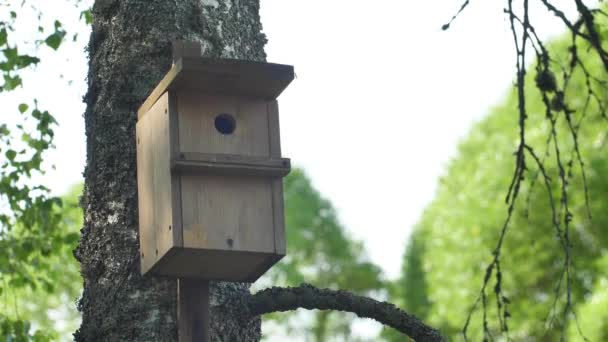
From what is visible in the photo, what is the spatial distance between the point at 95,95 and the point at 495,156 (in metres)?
24.2

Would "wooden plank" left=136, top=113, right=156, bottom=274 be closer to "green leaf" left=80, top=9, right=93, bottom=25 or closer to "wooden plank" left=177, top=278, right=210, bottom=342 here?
"wooden plank" left=177, top=278, right=210, bottom=342

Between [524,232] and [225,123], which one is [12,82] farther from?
[524,232]

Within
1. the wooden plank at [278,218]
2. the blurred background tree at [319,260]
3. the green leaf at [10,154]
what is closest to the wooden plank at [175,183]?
the wooden plank at [278,218]

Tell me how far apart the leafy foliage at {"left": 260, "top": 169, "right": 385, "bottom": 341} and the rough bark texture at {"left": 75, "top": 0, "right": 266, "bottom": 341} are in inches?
1166

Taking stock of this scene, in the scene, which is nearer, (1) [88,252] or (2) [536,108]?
(1) [88,252]

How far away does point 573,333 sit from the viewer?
23.7 metres

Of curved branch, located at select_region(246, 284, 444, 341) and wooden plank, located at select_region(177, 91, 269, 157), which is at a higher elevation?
wooden plank, located at select_region(177, 91, 269, 157)

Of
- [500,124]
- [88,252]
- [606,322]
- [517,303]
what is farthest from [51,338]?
[500,124]

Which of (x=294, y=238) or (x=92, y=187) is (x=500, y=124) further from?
(x=92, y=187)

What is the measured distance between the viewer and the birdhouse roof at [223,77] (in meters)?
3.99

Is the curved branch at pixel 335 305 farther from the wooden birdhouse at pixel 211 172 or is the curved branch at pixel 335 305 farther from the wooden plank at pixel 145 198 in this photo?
the wooden plank at pixel 145 198

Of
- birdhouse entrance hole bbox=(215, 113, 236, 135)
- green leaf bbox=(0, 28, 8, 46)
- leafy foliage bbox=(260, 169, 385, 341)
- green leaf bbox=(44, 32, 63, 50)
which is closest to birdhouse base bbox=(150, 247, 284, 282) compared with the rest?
birdhouse entrance hole bbox=(215, 113, 236, 135)

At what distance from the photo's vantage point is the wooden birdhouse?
3973 millimetres

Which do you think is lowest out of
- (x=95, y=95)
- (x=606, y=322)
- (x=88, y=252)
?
(x=88, y=252)
